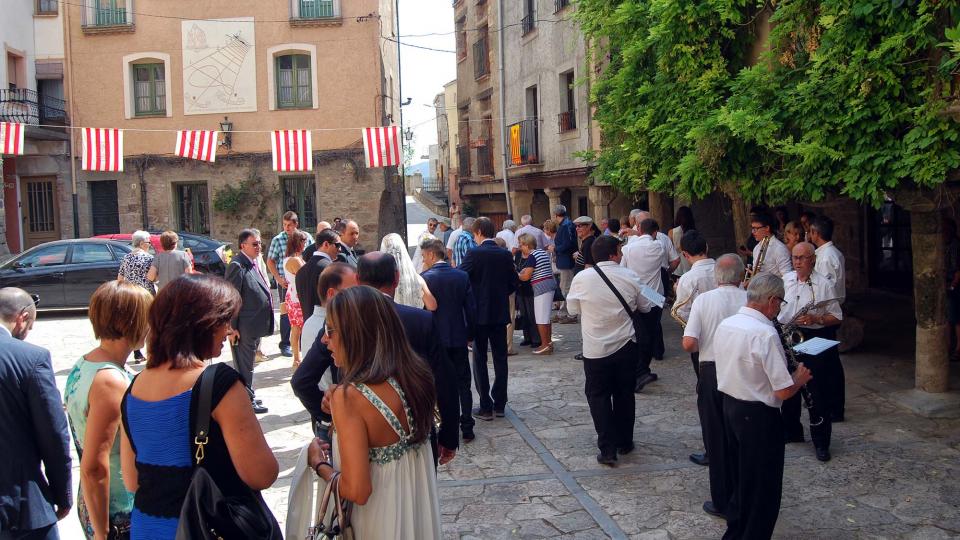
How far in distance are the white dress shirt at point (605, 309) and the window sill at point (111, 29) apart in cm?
2096

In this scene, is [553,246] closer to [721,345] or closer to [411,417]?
[721,345]

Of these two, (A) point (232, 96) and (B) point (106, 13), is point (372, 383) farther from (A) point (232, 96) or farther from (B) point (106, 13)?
(B) point (106, 13)

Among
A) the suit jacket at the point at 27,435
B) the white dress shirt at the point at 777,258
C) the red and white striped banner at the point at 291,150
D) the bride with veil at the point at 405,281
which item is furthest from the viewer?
the red and white striped banner at the point at 291,150

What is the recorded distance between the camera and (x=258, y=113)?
23656 mm

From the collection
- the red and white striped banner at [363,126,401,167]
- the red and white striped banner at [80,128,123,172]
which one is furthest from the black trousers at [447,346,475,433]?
the red and white striped banner at [80,128,123,172]

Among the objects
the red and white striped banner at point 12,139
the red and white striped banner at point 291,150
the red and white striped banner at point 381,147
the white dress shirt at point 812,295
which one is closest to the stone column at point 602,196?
the red and white striped banner at point 381,147

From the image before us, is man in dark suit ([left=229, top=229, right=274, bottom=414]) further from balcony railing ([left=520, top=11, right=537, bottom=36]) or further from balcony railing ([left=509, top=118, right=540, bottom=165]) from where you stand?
balcony railing ([left=520, top=11, right=537, bottom=36])

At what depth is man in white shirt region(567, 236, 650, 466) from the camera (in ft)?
21.4

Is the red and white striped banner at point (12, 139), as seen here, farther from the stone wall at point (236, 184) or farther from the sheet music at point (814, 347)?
the sheet music at point (814, 347)

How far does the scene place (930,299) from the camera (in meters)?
7.99

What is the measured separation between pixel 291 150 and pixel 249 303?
14286mm

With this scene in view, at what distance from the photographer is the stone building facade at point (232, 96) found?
77.2 ft

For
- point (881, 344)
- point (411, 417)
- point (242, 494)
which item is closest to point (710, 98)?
point (881, 344)

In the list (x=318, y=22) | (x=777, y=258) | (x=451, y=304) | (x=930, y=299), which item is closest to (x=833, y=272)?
(x=777, y=258)
